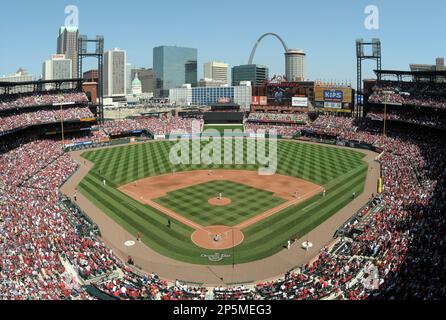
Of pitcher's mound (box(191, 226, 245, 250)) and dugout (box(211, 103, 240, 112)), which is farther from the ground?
dugout (box(211, 103, 240, 112))

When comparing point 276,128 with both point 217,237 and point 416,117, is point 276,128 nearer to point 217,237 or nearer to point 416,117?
point 416,117

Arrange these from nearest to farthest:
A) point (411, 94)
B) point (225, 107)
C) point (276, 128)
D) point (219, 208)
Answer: point (219, 208) → point (411, 94) → point (276, 128) → point (225, 107)

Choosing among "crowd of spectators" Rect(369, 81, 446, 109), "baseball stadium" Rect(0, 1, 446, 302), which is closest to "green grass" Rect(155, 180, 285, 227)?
"baseball stadium" Rect(0, 1, 446, 302)

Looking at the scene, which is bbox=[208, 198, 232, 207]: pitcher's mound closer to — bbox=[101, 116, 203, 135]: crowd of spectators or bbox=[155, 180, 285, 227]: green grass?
bbox=[155, 180, 285, 227]: green grass

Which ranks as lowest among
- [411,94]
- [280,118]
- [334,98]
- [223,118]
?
[280,118]

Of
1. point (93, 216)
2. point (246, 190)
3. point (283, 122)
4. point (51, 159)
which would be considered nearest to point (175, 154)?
point (51, 159)

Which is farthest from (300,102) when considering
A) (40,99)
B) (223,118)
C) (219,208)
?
(219,208)
